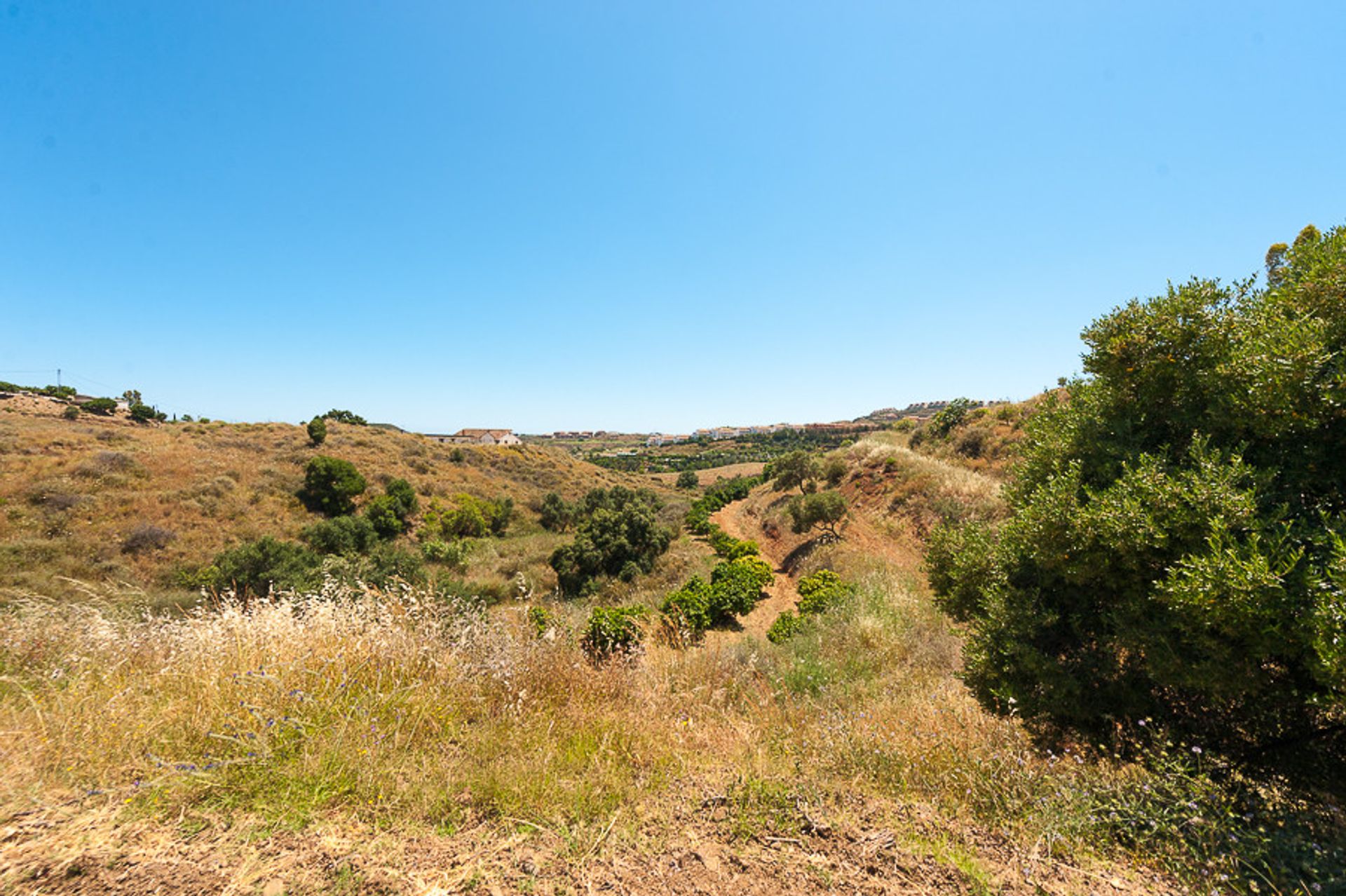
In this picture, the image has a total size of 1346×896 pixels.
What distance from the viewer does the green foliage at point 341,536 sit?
18.0 meters

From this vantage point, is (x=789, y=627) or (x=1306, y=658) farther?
(x=789, y=627)

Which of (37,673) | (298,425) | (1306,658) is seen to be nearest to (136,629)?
(37,673)

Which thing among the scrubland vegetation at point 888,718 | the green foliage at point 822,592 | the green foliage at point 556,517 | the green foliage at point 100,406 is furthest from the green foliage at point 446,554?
the green foliage at point 100,406

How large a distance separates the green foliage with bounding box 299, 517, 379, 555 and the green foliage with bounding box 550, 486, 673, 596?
26.8 ft

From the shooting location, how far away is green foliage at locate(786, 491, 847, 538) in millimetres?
18266

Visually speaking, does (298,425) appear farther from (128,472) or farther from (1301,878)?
(1301,878)

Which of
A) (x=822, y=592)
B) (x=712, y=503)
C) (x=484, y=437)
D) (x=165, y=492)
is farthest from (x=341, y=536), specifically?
(x=484, y=437)

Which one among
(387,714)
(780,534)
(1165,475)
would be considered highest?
(1165,475)

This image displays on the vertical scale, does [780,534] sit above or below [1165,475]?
below

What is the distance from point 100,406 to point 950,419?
59.2m

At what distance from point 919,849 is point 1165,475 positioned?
8.94 feet

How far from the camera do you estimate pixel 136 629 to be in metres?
4.16

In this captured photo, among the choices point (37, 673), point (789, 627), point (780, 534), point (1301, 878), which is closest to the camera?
point (1301, 878)

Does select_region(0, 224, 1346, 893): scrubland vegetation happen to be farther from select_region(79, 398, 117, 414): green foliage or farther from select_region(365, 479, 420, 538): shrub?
select_region(79, 398, 117, 414): green foliage
